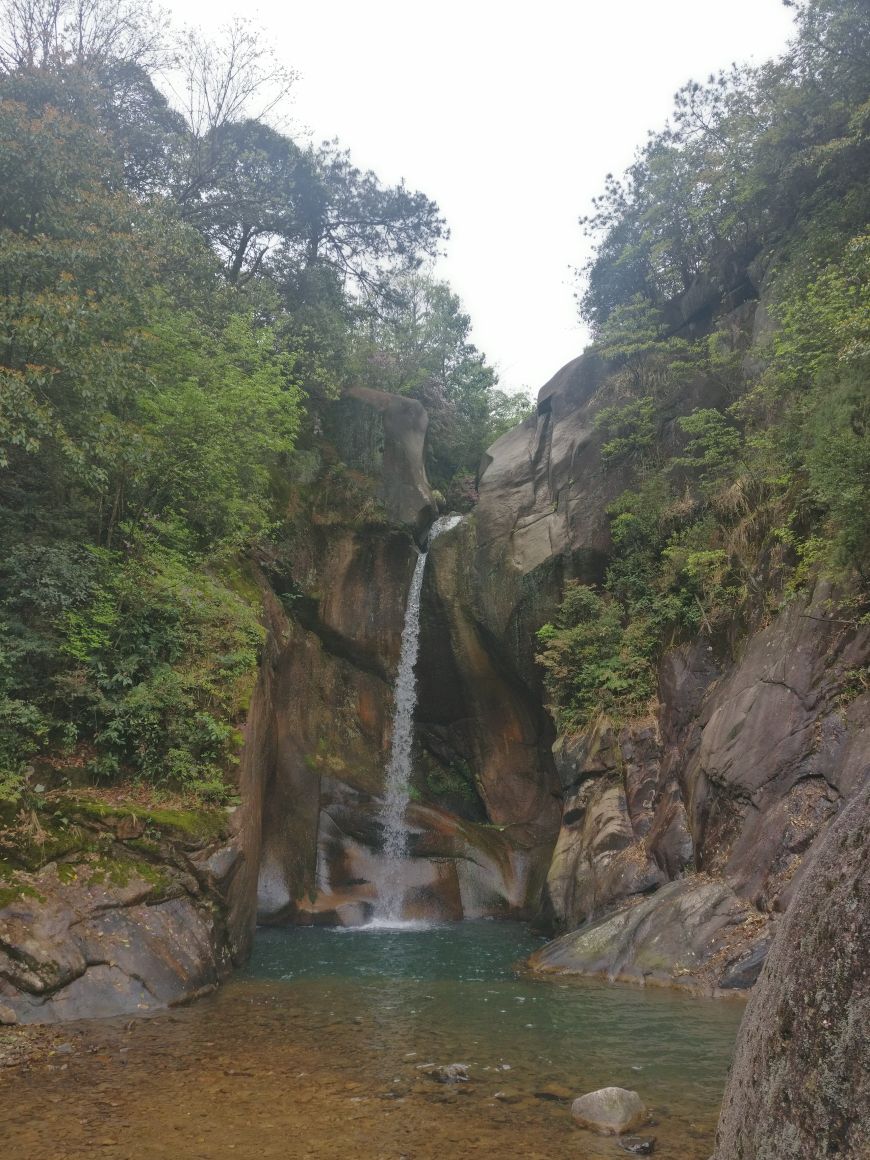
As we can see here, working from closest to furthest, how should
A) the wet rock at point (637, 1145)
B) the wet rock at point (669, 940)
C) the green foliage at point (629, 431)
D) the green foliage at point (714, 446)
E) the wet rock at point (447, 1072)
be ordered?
the wet rock at point (637, 1145) → the wet rock at point (447, 1072) → the wet rock at point (669, 940) → the green foliage at point (714, 446) → the green foliage at point (629, 431)

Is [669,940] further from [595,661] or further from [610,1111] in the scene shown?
[595,661]

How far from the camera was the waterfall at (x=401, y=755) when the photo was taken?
16.2 metres

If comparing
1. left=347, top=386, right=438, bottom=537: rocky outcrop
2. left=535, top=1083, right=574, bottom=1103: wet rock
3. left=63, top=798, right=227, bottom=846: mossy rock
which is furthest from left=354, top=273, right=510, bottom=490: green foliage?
left=535, top=1083, right=574, bottom=1103: wet rock

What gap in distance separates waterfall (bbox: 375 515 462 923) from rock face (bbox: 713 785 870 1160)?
14.4 m

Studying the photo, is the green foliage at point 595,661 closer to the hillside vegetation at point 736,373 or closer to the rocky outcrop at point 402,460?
the hillside vegetation at point 736,373

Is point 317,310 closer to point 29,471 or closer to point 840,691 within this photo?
point 29,471

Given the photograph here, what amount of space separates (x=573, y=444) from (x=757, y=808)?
39.7 feet

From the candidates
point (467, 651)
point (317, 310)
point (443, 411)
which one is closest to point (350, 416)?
point (317, 310)

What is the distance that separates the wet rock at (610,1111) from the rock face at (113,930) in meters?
4.46

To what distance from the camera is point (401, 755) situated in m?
19.7

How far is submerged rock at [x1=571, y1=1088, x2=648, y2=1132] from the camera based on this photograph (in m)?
4.80

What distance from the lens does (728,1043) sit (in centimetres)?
641

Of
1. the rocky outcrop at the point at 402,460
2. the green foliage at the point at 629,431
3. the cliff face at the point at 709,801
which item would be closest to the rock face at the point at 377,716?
the rocky outcrop at the point at 402,460

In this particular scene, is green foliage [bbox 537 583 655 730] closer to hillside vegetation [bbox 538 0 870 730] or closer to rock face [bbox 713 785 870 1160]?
hillside vegetation [bbox 538 0 870 730]
